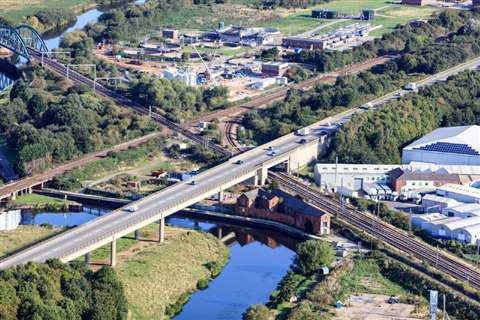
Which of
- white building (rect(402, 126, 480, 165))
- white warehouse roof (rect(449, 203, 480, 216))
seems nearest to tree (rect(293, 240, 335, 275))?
white warehouse roof (rect(449, 203, 480, 216))

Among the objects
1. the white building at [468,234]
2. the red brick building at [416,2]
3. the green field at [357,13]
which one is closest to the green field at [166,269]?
the white building at [468,234]

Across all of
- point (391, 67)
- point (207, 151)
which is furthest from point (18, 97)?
point (391, 67)

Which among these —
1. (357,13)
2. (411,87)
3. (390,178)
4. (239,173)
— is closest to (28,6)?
(357,13)

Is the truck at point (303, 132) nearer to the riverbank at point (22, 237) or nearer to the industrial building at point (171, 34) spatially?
the riverbank at point (22, 237)

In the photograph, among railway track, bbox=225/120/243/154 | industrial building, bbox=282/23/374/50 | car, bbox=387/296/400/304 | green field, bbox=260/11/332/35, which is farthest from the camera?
green field, bbox=260/11/332/35

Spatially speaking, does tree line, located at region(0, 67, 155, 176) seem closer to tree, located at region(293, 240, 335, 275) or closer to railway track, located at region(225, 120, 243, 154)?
railway track, located at region(225, 120, 243, 154)

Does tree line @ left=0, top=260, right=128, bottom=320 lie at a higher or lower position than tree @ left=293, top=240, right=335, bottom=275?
higher

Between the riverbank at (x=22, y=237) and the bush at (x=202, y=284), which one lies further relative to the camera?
the riverbank at (x=22, y=237)
